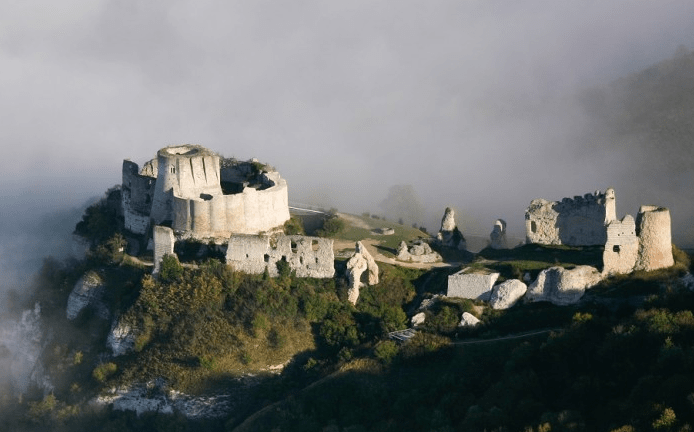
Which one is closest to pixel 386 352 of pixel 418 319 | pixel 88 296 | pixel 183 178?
pixel 418 319

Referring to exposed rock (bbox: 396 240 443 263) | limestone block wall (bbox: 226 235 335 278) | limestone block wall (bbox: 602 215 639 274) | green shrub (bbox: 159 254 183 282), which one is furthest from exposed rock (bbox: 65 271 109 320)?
limestone block wall (bbox: 602 215 639 274)

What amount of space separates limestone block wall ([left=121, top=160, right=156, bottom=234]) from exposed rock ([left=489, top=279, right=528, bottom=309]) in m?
17.1

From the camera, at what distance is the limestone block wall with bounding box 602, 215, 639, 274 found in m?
57.4

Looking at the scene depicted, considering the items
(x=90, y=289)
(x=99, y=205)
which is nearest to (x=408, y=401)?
(x=90, y=289)

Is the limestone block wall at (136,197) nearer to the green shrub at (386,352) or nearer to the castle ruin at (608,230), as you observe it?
the green shrub at (386,352)

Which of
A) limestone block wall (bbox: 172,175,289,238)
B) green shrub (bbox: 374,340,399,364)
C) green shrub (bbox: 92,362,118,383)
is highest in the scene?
limestone block wall (bbox: 172,175,289,238)

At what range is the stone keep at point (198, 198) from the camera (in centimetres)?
6322

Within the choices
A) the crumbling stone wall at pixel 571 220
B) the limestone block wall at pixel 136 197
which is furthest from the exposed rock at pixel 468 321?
the limestone block wall at pixel 136 197

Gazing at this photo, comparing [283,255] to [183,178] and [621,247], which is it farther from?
[621,247]

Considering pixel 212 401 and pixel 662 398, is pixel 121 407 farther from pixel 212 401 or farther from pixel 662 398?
pixel 662 398

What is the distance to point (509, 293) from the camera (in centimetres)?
5812

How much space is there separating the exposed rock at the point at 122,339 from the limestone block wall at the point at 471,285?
12954mm

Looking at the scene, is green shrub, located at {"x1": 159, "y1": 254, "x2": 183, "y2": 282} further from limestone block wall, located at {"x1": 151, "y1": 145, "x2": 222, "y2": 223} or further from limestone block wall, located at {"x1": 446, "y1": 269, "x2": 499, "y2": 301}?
limestone block wall, located at {"x1": 446, "y1": 269, "x2": 499, "y2": 301}

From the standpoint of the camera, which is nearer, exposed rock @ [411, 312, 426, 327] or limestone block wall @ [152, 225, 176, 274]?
exposed rock @ [411, 312, 426, 327]
